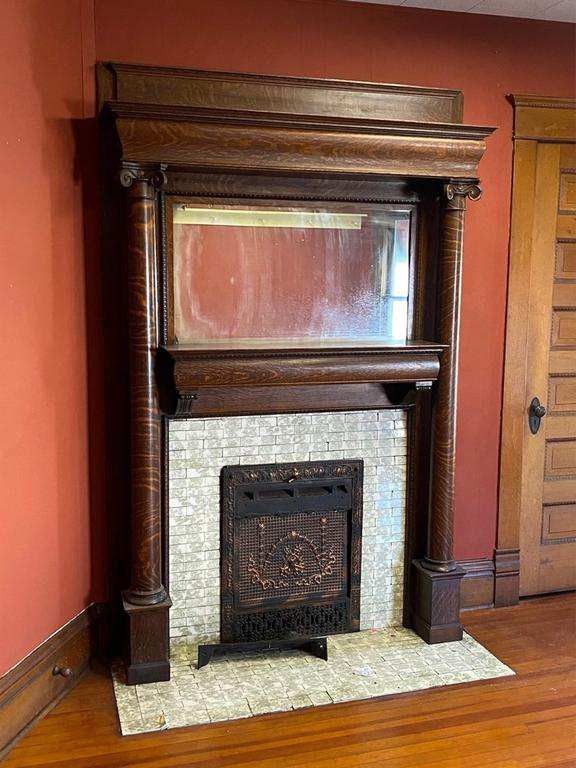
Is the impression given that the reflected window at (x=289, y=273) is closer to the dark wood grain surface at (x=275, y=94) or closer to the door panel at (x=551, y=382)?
the dark wood grain surface at (x=275, y=94)

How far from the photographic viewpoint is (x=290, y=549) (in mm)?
3102

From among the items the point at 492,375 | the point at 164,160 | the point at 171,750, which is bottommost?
the point at 171,750

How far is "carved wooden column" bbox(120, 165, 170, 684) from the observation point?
8.75ft

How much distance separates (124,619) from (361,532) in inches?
39.5

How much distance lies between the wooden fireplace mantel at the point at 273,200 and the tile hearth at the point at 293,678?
0.36 ft

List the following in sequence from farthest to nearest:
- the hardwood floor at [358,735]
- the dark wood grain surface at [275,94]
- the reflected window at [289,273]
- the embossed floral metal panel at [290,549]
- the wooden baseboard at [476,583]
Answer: the wooden baseboard at [476,583] → the embossed floral metal panel at [290,549] → the reflected window at [289,273] → the dark wood grain surface at [275,94] → the hardwood floor at [358,735]

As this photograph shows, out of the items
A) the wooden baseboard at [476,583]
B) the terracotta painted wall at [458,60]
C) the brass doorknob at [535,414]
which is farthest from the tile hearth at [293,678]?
the brass doorknob at [535,414]

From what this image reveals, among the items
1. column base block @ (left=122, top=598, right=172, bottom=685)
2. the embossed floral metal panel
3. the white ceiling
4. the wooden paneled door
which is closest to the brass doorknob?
Result: the wooden paneled door

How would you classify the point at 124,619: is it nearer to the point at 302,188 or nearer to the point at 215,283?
the point at 215,283

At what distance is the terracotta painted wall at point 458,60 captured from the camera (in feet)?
9.21

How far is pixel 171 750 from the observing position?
2.43 m

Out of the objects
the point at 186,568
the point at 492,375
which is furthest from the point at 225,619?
the point at 492,375

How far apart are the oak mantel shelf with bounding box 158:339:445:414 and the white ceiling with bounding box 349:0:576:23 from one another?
4.34 feet

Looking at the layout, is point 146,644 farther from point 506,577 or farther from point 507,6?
point 507,6
